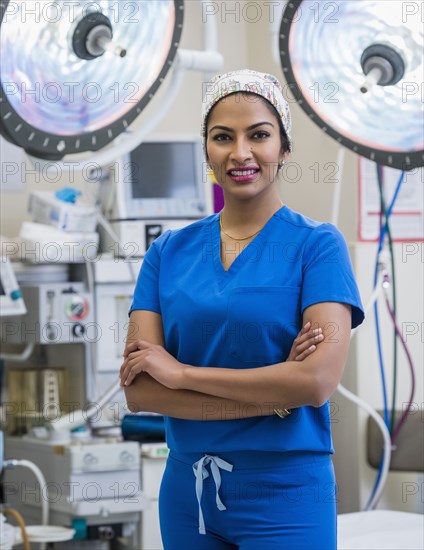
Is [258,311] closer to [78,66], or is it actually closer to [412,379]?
[78,66]

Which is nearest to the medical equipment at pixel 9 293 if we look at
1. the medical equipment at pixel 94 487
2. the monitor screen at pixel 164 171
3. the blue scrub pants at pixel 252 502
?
the medical equipment at pixel 94 487

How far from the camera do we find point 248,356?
1377mm

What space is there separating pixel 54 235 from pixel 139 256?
31cm

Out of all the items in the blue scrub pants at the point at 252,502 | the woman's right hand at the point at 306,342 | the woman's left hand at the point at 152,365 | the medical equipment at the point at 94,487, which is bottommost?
the medical equipment at the point at 94,487

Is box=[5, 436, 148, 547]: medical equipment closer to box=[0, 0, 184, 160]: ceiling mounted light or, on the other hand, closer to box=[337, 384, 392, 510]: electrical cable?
box=[337, 384, 392, 510]: electrical cable

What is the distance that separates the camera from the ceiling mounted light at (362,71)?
181 cm

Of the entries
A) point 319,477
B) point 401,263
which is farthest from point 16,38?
point 401,263

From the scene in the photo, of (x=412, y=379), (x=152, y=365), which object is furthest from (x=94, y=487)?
(x=152, y=365)

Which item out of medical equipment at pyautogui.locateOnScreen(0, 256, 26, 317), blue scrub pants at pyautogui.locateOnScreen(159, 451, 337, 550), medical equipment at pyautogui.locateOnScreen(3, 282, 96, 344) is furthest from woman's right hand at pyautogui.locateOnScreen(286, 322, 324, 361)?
medical equipment at pyautogui.locateOnScreen(3, 282, 96, 344)

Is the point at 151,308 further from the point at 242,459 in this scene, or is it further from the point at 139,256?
the point at 139,256

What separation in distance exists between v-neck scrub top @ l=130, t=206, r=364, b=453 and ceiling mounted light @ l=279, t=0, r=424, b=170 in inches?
20.6

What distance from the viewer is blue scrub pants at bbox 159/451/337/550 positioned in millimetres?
1299

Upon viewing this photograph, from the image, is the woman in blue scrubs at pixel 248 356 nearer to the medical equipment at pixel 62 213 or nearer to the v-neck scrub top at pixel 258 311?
the v-neck scrub top at pixel 258 311

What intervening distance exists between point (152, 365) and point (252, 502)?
26 cm
